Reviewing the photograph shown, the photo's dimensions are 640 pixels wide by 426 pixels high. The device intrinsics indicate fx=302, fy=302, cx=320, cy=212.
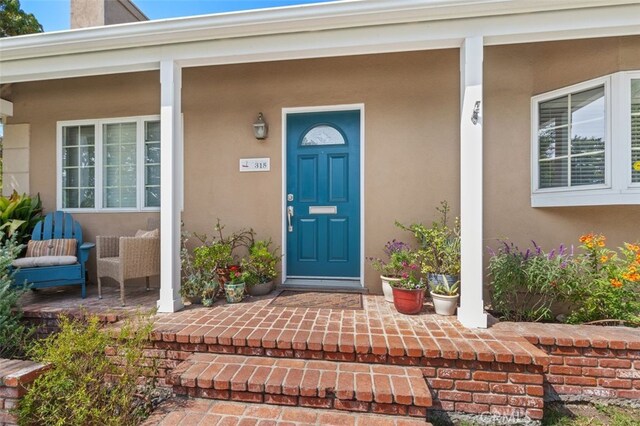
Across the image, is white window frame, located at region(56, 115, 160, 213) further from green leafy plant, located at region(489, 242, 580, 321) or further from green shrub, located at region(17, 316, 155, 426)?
green leafy plant, located at region(489, 242, 580, 321)

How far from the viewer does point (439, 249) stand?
2992mm

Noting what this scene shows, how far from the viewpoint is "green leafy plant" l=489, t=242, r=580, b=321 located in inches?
100

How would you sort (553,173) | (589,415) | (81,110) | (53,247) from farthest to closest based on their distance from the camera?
(81,110) → (53,247) → (553,173) → (589,415)

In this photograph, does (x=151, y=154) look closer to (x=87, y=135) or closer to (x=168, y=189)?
(x=87, y=135)

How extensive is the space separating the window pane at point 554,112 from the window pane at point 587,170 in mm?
416

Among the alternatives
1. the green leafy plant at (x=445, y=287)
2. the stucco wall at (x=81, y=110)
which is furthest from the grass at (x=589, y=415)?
the stucco wall at (x=81, y=110)

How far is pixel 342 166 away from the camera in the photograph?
3.70 m

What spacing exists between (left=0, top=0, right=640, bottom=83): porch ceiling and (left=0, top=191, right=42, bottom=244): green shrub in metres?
1.54

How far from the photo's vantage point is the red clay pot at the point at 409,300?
2699mm

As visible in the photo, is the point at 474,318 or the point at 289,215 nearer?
the point at 474,318

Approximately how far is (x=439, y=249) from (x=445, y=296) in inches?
19.2

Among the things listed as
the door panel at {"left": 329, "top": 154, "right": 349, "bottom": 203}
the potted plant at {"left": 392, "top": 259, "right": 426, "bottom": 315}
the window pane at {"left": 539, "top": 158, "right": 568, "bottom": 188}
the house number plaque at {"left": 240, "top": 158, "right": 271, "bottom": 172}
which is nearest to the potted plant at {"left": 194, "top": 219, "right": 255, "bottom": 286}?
the house number plaque at {"left": 240, "top": 158, "right": 271, "bottom": 172}

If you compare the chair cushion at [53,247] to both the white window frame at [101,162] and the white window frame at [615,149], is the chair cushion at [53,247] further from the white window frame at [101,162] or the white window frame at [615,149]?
the white window frame at [615,149]

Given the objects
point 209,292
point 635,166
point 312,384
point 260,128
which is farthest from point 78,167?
point 635,166
